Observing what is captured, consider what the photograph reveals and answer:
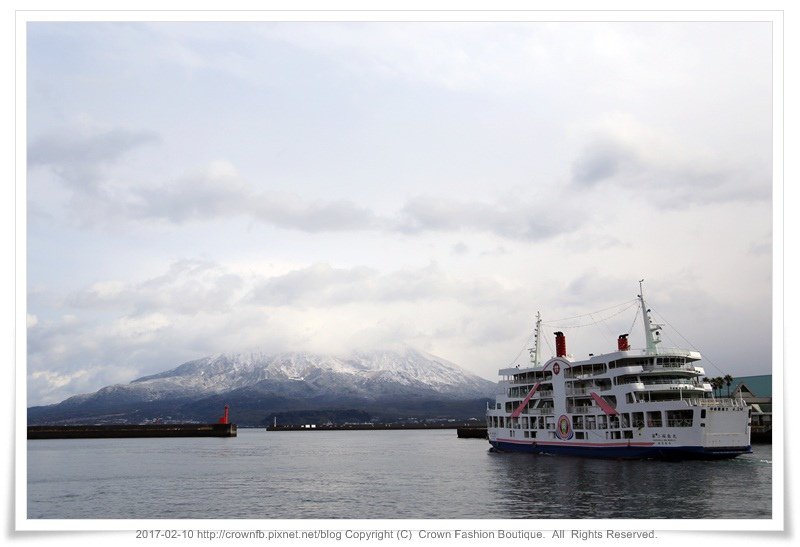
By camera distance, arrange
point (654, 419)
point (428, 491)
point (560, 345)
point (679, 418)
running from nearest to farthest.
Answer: point (428, 491)
point (679, 418)
point (654, 419)
point (560, 345)

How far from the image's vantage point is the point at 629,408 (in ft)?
149

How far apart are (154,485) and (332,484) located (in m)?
11.2

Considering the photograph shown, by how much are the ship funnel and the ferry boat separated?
0.08 metres

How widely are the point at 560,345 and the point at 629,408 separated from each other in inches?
368

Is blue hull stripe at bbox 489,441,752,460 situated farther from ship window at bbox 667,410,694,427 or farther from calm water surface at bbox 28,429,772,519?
ship window at bbox 667,410,694,427

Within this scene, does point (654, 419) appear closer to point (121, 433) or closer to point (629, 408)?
point (629, 408)

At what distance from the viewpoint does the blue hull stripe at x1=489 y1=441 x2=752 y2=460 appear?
41.8 meters

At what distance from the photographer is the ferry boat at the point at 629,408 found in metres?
42.3

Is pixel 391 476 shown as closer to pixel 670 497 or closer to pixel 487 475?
pixel 487 475

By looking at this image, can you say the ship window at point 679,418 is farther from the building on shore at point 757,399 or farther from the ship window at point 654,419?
the building on shore at point 757,399

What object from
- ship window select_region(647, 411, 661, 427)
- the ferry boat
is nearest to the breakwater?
the ferry boat

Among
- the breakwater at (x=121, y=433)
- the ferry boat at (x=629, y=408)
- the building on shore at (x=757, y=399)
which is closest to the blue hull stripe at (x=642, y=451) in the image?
the ferry boat at (x=629, y=408)

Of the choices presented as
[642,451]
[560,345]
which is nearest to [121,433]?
[560,345]
